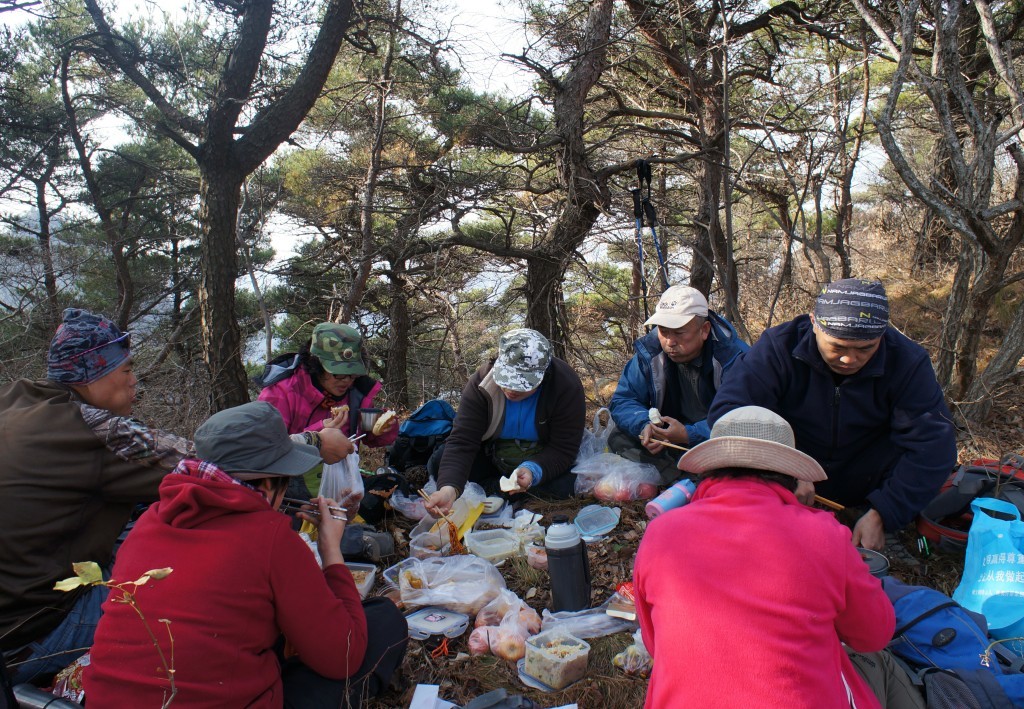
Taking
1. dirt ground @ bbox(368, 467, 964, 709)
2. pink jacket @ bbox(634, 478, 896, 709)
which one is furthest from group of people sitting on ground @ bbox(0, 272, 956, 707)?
dirt ground @ bbox(368, 467, 964, 709)

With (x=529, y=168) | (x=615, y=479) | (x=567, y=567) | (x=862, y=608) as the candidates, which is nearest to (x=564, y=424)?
(x=615, y=479)

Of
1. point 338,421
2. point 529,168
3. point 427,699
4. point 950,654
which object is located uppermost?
point 529,168

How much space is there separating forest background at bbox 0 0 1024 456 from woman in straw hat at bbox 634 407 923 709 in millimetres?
3114

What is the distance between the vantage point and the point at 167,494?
1.64 metres

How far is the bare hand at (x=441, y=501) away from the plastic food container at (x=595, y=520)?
66 cm

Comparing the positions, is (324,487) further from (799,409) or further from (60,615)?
(799,409)

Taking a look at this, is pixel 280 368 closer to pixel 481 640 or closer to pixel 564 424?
pixel 564 424

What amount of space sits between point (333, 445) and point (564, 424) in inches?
55.2

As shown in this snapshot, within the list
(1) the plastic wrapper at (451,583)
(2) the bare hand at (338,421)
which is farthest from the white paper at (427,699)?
(2) the bare hand at (338,421)

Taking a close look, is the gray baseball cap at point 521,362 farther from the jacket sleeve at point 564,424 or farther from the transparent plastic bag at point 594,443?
the transparent plastic bag at point 594,443

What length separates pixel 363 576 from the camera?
107 inches

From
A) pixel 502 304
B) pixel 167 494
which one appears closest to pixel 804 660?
pixel 167 494

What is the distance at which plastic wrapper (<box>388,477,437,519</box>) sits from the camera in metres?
3.59

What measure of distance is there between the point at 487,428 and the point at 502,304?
11.7 ft
